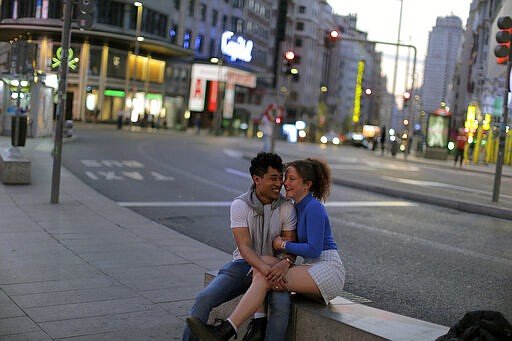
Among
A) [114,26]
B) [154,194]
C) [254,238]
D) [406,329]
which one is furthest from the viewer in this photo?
[114,26]

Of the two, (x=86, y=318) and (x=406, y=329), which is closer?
(x=406, y=329)

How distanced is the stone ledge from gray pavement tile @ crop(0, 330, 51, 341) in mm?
10682

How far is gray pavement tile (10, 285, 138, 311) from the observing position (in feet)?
20.6

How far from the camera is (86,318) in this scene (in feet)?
19.2

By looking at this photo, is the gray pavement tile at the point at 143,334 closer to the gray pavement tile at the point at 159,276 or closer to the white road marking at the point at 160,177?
the gray pavement tile at the point at 159,276

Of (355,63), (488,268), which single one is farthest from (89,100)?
(355,63)

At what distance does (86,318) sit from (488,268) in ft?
18.7

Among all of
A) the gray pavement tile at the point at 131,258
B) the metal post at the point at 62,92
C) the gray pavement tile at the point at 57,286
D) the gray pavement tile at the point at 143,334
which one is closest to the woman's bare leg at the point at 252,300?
the gray pavement tile at the point at 143,334

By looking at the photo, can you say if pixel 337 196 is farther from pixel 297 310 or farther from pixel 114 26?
pixel 114 26

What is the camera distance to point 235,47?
3031 inches

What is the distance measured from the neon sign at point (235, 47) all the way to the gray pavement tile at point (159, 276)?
63.4m

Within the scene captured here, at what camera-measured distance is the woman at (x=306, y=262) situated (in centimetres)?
473

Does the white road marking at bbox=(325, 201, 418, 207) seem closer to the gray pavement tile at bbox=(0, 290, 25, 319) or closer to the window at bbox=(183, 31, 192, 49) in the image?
the gray pavement tile at bbox=(0, 290, 25, 319)

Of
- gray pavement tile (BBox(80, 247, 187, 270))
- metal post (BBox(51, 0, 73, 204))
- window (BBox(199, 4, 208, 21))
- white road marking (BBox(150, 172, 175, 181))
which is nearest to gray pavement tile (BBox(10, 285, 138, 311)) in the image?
gray pavement tile (BBox(80, 247, 187, 270))
